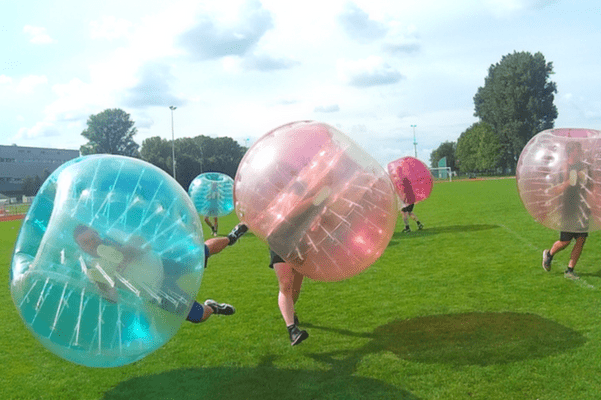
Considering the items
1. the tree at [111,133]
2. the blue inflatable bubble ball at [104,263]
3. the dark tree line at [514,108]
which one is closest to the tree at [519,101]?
the dark tree line at [514,108]

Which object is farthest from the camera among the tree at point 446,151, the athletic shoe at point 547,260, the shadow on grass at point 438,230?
the tree at point 446,151

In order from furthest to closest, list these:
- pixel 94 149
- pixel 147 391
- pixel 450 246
Answer: pixel 94 149
pixel 450 246
pixel 147 391

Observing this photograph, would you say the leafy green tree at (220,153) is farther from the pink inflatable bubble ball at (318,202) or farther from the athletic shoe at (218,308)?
the pink inflatable bubble ball at (318,202)

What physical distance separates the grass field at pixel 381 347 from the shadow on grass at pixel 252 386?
2cm

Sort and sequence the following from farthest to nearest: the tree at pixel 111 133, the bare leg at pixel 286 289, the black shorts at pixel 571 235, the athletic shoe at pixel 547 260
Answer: the tree at pixel 111 133
the athletic shoe at pixel 547 260
the black shorts at pixel 571 235
the bare leg at pixel 286 289

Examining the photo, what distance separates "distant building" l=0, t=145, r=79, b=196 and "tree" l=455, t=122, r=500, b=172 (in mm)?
63449

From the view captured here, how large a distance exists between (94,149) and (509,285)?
8157 centimetres

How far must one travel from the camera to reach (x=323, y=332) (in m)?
5.86

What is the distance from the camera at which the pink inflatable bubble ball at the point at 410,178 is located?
13703mm

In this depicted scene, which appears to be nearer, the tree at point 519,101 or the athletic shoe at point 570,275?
the athletic shoe at point 570,275

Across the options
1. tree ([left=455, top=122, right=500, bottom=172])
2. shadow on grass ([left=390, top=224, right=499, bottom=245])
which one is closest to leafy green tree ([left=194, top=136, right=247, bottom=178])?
tree ([left=455, top=122, right=500, bottom=172])

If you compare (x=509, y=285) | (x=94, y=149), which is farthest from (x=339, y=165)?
(x=94, y=149)

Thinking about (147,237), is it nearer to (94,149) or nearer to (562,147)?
(562,147)

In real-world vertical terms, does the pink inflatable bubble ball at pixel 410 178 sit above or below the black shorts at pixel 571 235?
above
